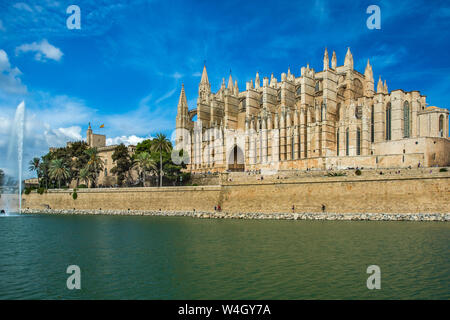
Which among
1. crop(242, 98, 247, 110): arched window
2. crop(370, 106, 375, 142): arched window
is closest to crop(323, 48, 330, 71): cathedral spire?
crop(370, 106, 375, 142): arched window

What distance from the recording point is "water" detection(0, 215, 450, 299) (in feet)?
33.0

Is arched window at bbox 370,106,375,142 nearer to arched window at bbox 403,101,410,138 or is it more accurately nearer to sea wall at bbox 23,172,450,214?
arched window at bbox 403,101,410,138

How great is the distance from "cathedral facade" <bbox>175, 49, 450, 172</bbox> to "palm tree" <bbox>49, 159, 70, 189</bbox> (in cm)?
1841

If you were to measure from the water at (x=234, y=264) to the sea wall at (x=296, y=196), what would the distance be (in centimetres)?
566

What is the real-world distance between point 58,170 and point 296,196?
39.2 metres

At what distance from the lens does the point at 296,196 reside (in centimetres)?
3234

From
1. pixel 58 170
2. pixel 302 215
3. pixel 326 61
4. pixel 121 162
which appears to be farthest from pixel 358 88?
pixel 58 170

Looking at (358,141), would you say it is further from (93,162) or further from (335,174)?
(93,162)

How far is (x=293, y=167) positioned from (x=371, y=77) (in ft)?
52.6

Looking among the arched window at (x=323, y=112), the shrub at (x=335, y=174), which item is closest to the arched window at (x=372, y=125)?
the arched window at (x=323, y=112)

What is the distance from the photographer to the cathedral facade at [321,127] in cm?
3806

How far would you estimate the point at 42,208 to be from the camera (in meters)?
50.7
